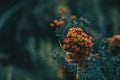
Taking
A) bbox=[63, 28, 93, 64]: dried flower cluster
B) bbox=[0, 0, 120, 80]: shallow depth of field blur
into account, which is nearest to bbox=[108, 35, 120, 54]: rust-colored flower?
bbox=[63, 28, 93, 64]: dried flower cluster

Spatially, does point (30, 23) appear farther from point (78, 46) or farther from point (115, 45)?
point (78, 46)

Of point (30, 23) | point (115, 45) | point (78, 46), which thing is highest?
point (30, 23)

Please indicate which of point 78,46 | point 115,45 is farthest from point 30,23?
point 78,46

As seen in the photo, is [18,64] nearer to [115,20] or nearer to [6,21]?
[6,21]

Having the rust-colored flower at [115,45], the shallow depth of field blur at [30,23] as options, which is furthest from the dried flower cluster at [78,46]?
the shallow depth of field blur at [30,23]

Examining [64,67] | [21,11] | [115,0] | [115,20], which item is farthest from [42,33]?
[64,67]

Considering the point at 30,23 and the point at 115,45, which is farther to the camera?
the point at 30,23

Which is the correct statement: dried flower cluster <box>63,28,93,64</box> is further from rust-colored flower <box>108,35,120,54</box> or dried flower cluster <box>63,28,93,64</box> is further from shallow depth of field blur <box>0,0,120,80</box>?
shallow depth of field blur <box>0,0,120,80</box>

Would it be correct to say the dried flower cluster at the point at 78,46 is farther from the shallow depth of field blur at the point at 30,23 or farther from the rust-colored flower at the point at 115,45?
the shallow depth of field blur at the point at 30,23
